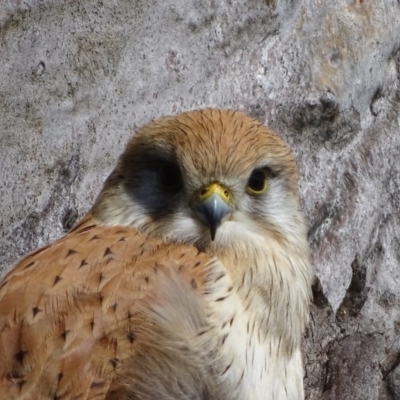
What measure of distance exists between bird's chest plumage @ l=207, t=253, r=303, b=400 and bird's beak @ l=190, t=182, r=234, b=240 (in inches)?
8.5

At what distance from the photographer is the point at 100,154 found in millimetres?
5129

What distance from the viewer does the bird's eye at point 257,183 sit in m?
4.12

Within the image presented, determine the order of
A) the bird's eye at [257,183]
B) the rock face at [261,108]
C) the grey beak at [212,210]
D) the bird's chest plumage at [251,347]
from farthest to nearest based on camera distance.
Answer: the rock face at [261,108], the bird's eye at [257,183], the grey beak at [212,210], the bird's chest plumage at [251,347]

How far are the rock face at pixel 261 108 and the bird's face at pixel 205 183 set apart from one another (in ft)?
2.70

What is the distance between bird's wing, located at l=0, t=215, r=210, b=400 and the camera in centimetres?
348

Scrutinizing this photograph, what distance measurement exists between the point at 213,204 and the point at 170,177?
0.96 feet

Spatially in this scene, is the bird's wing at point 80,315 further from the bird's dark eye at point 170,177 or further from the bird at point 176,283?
the bird's dark eye at point 170,177

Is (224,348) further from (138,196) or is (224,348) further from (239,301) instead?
(138,196)

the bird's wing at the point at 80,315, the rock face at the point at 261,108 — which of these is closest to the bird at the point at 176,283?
the bird's wing at the point at 80,315

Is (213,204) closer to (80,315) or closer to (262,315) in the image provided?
(262,315)

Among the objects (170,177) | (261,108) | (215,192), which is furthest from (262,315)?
(261,108)

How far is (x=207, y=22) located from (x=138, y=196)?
1523 millimetres

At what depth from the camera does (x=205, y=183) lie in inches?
156

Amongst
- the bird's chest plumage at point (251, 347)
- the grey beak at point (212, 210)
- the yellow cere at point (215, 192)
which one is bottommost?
the bird's chest plumage at point (251, 347)
